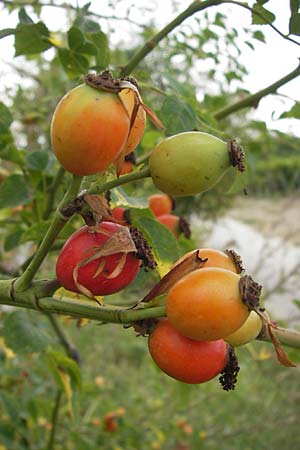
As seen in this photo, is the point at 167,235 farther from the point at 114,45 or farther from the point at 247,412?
the point at 247,412

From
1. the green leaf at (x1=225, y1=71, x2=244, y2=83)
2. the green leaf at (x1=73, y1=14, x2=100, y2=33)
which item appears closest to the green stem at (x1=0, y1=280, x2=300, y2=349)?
the green leaf at (x1=73, y1=14, x2=100, y2=33)

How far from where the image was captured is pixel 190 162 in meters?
0.61

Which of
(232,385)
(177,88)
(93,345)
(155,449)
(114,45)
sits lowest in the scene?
(93,345)

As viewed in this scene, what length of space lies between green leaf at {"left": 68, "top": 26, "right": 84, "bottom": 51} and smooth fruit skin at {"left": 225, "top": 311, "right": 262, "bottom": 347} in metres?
0.65

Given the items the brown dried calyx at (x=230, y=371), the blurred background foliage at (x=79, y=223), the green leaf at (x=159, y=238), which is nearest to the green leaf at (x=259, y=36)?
the blurred background foliage at (x=79, y=223)

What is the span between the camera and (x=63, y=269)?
2.13 ft

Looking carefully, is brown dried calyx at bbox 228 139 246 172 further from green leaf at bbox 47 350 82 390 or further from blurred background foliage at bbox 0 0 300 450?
green leaf at bbox 47 350 82 390

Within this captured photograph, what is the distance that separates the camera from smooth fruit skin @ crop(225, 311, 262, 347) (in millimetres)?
691

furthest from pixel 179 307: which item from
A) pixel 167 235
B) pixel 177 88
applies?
pixel 177 88

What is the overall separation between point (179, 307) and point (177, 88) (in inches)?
27.6

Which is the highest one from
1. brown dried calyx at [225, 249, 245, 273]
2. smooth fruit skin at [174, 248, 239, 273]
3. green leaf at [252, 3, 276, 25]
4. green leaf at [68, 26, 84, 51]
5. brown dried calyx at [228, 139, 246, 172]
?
green leaf at [252, 3, 276, 25]

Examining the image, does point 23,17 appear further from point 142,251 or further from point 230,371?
point 230,371

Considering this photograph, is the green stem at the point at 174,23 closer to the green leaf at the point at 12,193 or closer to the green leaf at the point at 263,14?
the green leaf at the point at 263,14

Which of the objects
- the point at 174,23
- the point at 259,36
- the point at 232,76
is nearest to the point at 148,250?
the point at 174,23
